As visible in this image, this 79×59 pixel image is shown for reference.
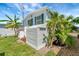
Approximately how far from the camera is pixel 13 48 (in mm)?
4871

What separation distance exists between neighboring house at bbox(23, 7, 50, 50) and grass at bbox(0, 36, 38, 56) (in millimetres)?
121

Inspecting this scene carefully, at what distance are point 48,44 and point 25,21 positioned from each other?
1.87 ft

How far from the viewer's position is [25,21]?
4.87 metres

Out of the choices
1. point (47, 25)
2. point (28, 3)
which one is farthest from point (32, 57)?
point (28, 3)

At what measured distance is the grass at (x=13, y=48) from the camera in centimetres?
482

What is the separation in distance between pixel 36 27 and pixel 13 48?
54 centimetres

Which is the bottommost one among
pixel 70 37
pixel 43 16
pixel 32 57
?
pixel 32 57

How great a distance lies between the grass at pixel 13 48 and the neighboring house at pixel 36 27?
0.40 ft

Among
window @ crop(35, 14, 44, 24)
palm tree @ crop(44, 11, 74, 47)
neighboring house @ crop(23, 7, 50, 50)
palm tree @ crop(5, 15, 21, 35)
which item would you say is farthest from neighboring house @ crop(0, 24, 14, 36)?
palm tree @ crop(44, 11, 74, 47)

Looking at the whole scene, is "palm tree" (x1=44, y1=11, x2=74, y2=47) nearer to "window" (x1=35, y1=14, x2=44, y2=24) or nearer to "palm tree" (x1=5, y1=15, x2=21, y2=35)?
"window" (x1=35, y1=14, x2=44, y2=24)

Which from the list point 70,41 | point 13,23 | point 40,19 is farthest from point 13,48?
point 70,41

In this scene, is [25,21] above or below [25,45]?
above

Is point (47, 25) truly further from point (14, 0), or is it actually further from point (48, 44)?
point (14, 0)

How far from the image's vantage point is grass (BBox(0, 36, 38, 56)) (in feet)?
15.8
